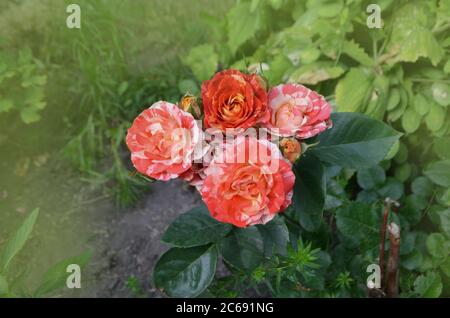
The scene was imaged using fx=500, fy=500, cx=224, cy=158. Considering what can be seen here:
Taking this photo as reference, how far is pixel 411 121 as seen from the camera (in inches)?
57.7

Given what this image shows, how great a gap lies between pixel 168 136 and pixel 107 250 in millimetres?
1070

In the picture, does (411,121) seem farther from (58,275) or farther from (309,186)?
(58,275)

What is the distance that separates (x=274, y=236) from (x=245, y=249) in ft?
0.20

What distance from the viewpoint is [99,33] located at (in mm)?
1982

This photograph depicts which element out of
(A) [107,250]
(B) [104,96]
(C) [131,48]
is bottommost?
(A) [107,250]

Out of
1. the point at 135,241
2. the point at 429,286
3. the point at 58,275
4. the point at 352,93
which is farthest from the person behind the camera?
the point at 135,241

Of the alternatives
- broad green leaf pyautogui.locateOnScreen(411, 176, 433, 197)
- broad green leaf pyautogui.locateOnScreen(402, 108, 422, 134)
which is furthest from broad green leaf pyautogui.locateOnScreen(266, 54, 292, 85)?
broad green leaf pyautogui.locateOnScreen(411, 176, 433, 197)

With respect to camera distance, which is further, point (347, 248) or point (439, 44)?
point (439, 44)

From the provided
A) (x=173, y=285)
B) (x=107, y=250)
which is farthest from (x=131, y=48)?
(x=173, y=285)

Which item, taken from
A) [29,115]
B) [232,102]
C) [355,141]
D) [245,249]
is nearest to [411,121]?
[355,141]

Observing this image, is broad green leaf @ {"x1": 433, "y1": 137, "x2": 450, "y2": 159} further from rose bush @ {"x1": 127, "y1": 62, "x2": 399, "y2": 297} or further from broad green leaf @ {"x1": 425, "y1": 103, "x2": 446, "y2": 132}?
rose bush @ {"x1": 127, "y1": 62, "x2": 399, "y2": 297}

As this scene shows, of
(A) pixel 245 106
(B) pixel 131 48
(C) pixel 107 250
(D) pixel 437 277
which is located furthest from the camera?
(B) pixel 131 48

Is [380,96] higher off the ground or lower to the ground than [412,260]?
higher
